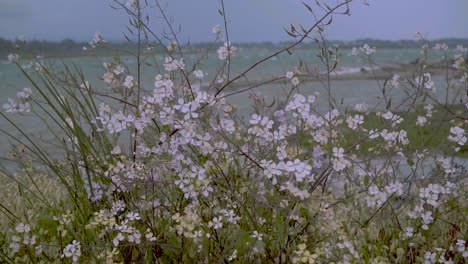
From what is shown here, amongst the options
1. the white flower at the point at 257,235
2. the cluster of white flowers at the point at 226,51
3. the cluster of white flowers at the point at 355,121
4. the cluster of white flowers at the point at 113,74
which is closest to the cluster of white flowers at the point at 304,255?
the white flower at the point at 257,235

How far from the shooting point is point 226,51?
2695mm

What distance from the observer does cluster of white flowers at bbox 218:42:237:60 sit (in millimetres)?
2650

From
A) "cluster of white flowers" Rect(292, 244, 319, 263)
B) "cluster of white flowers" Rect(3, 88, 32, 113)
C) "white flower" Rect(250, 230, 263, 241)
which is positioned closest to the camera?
"cluster of white flowers" Rect(292, 244, 319, 263)

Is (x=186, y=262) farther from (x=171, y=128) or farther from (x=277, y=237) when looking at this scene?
(x=171, y=128)

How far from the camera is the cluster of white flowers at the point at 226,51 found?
104 inches

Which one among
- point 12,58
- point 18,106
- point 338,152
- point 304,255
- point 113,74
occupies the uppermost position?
point 12,58

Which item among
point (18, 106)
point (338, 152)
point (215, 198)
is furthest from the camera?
point (215, 198)

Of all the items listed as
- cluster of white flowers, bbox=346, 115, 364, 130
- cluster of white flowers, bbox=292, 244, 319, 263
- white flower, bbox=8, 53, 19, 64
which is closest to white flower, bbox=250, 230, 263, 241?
cluster of white flowers, bbox=292, 244, 319, 263

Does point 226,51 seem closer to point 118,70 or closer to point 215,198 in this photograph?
point 118,70

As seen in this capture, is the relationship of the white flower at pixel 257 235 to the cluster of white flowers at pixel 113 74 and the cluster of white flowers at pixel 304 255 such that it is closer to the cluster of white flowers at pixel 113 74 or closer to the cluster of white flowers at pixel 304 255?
the cluster of white flowers at pixel 304 255

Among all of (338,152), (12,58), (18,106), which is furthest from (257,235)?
(12,58)

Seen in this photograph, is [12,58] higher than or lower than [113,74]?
higher

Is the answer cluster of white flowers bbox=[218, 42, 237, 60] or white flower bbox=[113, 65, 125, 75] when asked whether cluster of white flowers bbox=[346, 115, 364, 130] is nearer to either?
cluster of white flowers bbox=[218, 42, 237, 60]

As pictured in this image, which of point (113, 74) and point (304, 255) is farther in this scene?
point (113, 74)
